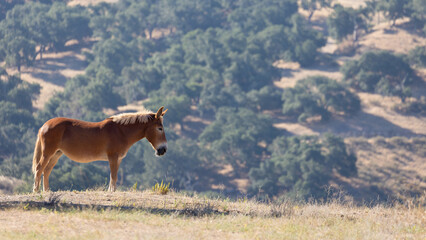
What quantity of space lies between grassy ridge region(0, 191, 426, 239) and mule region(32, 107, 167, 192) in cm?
97

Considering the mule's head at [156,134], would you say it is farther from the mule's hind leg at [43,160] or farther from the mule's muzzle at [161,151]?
the mule's hind leg at [43,160]

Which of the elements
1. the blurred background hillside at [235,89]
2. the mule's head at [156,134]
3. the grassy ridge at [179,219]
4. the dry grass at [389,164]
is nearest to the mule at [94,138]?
the mule's head at [156,134]

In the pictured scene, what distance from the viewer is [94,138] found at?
13898 millimetres

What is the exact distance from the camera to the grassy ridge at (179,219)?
34.8ft

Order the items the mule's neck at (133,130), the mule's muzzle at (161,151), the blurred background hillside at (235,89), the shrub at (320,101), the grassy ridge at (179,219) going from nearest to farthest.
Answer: the grassy ridge at (179,219)
the mule's muzzle at (161,151)
the mule's neck at (133,130)
the blurred background hillside at (235,89)
the shrub at (320,101)

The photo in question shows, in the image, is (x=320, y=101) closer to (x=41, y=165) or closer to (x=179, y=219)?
(x=41, y=165)

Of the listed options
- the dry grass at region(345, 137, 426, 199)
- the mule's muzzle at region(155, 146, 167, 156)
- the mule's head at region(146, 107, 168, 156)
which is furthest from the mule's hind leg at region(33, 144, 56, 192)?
the dry grass at region(345, 137, 426, 199)

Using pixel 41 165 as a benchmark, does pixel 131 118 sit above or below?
above

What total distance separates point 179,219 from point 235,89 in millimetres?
88634

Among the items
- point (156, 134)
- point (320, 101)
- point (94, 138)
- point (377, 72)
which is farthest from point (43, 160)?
point (377, 72)

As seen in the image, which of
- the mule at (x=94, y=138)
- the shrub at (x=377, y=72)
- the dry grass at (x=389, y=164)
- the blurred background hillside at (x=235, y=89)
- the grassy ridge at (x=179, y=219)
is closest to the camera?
the grassy ridge at (x=179, y=219)

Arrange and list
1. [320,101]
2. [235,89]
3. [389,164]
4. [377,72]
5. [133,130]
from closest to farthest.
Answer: [133,130], [389,164], [320,101], [377,72], [235,89]

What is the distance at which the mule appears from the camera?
13.9m

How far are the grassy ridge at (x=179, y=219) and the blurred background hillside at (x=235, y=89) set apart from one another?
32.1 meters
